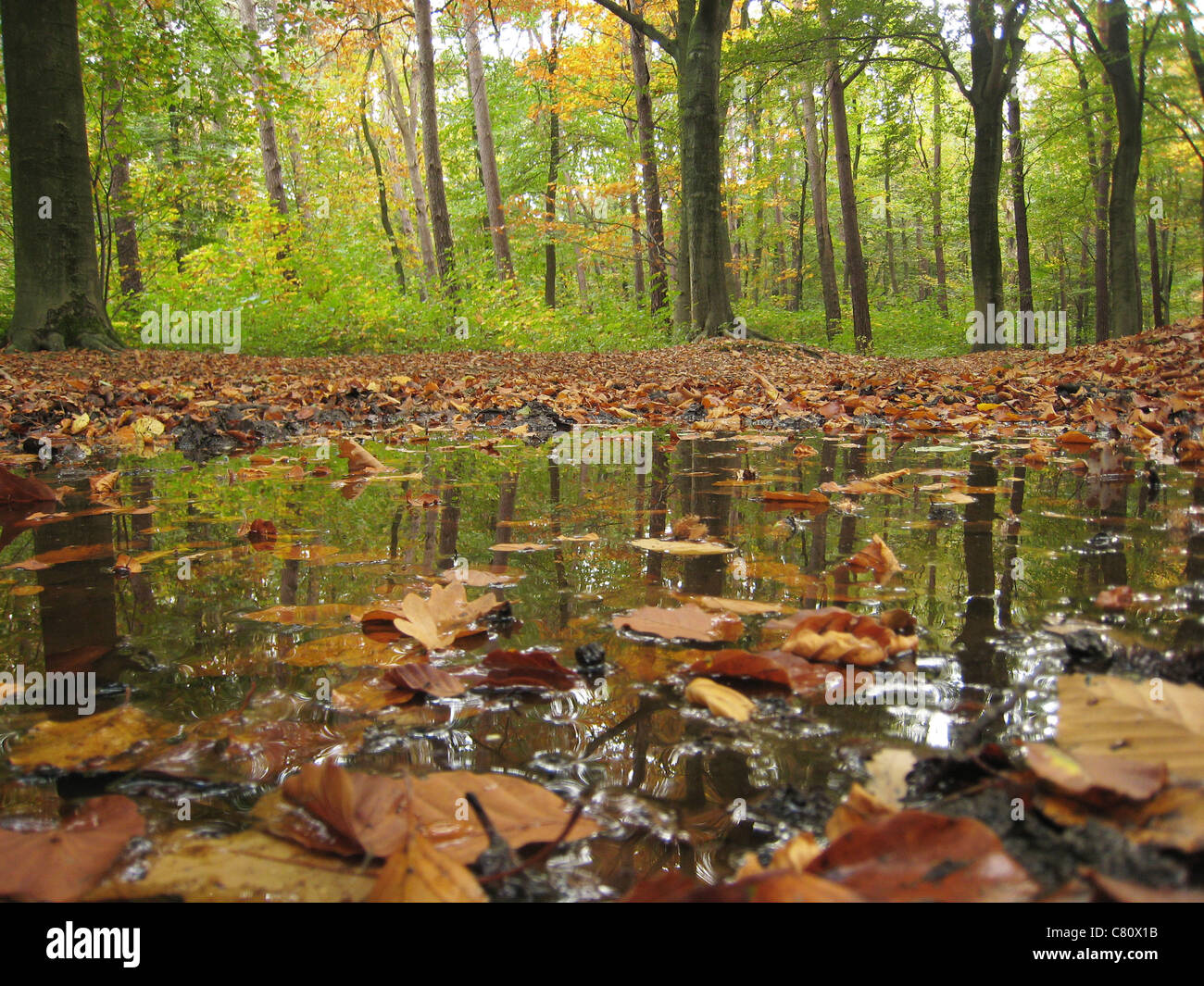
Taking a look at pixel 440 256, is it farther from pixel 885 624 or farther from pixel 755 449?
pixel 885 624

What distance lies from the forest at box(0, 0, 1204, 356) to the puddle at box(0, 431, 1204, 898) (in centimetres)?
729

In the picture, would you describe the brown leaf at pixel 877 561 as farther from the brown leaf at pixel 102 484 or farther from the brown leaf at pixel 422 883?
the brown leaf at pixel 102 484

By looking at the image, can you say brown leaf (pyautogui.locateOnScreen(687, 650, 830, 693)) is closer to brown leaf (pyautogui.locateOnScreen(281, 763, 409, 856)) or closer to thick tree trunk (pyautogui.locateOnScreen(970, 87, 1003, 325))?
brown leaf (pyautogui.locateOnScreen(281, 763, 409, 856))

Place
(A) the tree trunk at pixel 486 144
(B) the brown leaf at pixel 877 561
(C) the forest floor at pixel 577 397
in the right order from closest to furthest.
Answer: (B) the brown leaf at pixel 877 561 < (C) the forest floor at pixel 577 397 < (A) the tree trunk at pixel 486 144

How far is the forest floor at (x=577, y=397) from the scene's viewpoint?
12.5 feet

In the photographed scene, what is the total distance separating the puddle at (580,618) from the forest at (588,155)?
729cm

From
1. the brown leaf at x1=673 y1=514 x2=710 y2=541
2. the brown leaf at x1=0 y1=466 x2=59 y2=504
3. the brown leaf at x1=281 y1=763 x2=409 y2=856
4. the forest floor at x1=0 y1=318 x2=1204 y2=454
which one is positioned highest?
the forest floor at x1=0 y1=318 x2=1204 y2=454

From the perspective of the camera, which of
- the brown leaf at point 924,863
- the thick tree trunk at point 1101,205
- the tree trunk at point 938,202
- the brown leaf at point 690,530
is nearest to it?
the brown leaf at point 924,863

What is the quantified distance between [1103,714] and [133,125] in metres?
26.8

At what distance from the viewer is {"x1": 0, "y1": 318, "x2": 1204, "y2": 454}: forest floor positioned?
12.5 ft

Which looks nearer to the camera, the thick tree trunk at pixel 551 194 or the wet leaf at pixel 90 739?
the wet leaf at pixel 90 739

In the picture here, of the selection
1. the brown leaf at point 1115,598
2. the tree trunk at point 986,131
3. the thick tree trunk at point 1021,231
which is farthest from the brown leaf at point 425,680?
the thick tree trunk at point 1021,231

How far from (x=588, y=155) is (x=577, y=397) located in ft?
82.6

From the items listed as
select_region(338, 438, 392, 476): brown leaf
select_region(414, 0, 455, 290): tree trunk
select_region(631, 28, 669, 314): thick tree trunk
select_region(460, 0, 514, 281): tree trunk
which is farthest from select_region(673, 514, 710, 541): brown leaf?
select_region(460, 0, 514, 281): tree trunk
